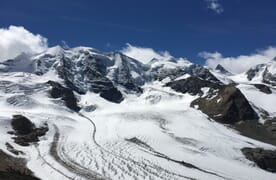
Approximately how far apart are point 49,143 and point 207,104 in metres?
114

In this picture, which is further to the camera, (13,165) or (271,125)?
(271,125)

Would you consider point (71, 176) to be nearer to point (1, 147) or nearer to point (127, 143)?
point (1, 147)

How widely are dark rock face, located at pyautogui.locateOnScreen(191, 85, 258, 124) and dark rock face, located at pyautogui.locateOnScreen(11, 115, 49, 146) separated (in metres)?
82.8

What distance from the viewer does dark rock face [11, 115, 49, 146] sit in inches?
3969

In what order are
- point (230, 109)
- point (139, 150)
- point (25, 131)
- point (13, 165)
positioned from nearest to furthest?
point (13, 165), point (139, 150), point (25, 131), point (230, 109)

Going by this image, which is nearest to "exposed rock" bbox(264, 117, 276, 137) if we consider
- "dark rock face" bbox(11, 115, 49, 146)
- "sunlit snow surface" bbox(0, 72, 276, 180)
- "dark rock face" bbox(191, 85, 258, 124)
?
"dark rock face" bbox(191, 85, 258, 124)

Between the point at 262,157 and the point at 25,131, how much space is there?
65.0 metres

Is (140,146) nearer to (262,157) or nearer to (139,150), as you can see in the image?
(139,150)

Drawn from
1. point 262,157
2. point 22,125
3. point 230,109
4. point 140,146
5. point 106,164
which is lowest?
point 106,164

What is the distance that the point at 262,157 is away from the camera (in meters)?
114

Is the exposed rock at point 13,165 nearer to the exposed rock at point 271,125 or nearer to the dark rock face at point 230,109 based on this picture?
the exposed rock at point 271,125

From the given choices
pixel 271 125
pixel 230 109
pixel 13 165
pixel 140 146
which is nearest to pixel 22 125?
pixel 140 146

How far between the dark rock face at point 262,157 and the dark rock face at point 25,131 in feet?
185

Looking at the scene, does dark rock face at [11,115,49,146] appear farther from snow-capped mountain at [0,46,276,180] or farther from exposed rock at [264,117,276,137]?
exposed rock at [264,117,276,137]
